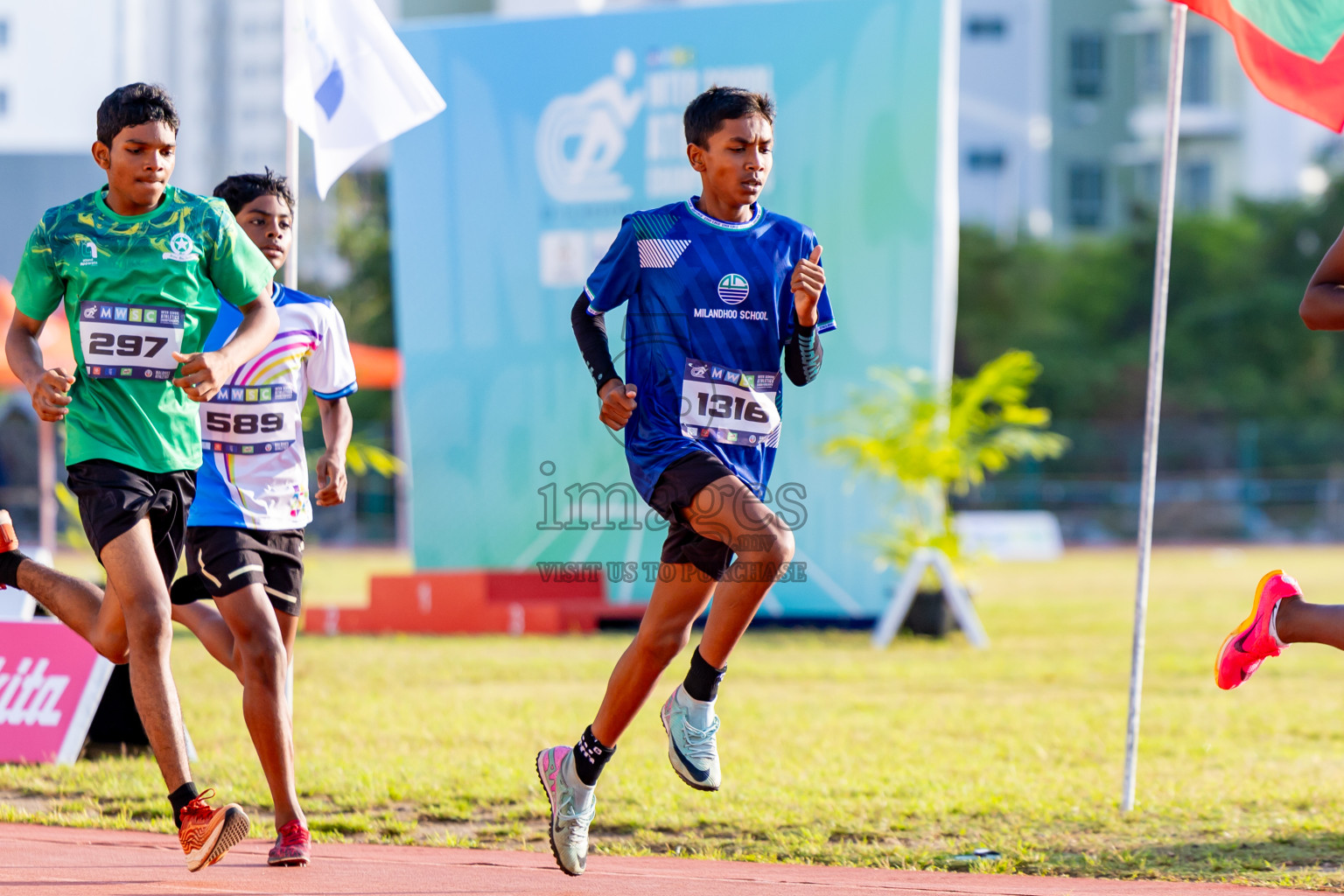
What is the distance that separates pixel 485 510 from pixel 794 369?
11.0m

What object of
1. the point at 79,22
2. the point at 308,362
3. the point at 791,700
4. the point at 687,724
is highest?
the point at 79,22

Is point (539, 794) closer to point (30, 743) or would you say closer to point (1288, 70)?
point (30, 743)

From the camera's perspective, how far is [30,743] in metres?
6.74

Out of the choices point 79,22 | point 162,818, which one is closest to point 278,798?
point 162,818

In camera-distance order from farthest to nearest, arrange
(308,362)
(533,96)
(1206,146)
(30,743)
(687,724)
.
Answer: (1206,146) → (533,96) → (30,743) → (308,362) → (687,724)

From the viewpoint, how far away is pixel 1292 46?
592 cm

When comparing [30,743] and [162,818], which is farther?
[30,743]

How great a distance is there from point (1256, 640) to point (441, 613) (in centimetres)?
1009

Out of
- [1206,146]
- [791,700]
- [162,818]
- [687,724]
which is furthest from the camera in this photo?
[1206,146]

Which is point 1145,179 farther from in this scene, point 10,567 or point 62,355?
point 10,567

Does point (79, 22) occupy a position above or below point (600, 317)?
above

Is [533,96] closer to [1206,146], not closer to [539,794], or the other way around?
[539,794]

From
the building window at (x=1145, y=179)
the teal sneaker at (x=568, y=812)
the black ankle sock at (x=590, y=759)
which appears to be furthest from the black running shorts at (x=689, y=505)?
the building window at (x=1145, y=179)

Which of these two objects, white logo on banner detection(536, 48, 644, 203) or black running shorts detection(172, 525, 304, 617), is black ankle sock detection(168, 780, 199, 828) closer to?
black running shorts detection(172, 525, 304, 617)
